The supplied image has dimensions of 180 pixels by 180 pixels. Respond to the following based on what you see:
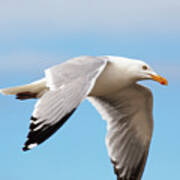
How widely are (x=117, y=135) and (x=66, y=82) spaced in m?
2.29

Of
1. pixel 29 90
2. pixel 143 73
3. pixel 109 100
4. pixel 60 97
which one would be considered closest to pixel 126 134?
pixel 109 100

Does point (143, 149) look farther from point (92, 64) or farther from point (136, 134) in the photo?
point (92, 64)

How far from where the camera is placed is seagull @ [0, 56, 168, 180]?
4.91 metres

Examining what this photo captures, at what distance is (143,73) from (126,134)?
1.16m

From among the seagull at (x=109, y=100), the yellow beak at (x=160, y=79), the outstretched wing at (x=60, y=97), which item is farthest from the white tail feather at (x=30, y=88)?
the yellow beak at (x=160, y=79)

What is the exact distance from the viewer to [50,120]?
15.9ft

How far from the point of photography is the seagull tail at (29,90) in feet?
21.8

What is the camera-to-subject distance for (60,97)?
508cm

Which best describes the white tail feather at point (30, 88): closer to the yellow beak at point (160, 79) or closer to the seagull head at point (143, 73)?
the seagull head at point (143, 73)

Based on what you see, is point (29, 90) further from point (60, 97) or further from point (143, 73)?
point (60, 97)

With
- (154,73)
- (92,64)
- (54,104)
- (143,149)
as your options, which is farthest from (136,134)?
(54,104)

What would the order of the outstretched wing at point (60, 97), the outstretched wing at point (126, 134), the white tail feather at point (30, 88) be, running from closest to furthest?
1. the outstretched wing at point (60, 97)
2. the white tail feather at point (30, 88)
3. the outstretched wing at point (126, 134)

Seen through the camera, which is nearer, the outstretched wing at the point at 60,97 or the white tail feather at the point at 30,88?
the outstretched wing at the point at 60,97

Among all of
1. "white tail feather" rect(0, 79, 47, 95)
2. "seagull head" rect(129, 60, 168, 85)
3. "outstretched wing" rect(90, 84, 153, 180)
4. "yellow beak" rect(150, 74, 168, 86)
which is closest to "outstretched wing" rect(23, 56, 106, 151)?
"white tail feather" rect(0, 79, 47, 95)
